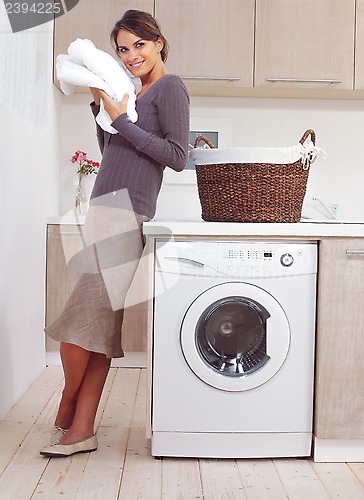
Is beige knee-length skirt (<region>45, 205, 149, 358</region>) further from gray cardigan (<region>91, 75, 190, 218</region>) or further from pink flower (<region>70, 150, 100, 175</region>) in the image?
pink flower (<region>70, 150, 100, 175</region>)

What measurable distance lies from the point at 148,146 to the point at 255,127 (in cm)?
200

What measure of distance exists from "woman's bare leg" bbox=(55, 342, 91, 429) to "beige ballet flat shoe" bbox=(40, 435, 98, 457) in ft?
0.47

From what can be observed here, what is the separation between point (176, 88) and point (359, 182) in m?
2.16

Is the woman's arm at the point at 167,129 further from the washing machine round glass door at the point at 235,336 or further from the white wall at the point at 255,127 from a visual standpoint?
the white wall at the point at 255,127

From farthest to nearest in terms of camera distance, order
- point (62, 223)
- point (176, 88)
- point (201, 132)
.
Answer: point (201, 132) < point (62, 223) < point (176, 88)

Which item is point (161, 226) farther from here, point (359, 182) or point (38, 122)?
point (359, 182)

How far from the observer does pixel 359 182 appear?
14.5 ft

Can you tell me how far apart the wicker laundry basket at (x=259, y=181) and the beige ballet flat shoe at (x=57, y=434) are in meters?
0.92

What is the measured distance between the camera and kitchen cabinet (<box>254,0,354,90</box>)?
13.2 ft

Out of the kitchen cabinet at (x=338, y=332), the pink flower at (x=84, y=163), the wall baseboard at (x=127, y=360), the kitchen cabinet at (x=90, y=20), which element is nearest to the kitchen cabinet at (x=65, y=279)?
the wall baseboard at (x=127, y=360)

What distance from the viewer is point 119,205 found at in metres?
2.57

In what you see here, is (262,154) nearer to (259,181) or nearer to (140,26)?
(259,181)

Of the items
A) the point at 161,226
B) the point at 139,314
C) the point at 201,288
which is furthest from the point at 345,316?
the point at 139,314

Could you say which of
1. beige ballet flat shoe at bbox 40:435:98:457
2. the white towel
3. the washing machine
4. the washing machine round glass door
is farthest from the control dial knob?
beige ballet flat shoe at bbox 40:435:98:457
